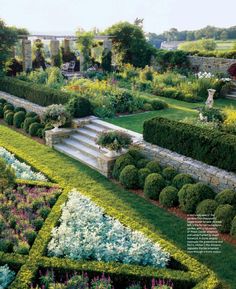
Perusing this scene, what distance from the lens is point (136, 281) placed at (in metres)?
4.92

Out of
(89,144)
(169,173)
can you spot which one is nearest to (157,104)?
(89,144)

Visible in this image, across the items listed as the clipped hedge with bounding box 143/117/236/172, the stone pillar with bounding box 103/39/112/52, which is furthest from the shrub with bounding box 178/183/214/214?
the stone pillar with bounding box 103/39/112/52

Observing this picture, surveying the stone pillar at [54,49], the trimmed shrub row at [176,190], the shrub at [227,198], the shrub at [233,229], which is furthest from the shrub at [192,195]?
the stone pillar at [54,49]

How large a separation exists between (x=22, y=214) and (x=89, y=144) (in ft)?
13.8

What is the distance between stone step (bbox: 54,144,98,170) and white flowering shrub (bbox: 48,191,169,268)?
3.22 metres

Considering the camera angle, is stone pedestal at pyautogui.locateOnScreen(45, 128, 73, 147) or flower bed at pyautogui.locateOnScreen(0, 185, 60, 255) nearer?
flower bed at pyautogui.locateOnScreen(0, 185, 60, 255)

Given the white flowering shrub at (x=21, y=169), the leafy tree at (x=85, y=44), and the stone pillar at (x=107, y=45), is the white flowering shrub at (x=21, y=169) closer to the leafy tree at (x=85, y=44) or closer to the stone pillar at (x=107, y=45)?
the leafy tree at (x=85, y=44)

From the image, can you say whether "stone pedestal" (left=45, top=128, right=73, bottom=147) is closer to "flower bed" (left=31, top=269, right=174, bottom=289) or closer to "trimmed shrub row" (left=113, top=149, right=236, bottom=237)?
"trimmed shrub row" (left=113, top=149, right=236, bottom=237)

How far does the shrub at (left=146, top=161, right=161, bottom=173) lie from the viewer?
848 cm

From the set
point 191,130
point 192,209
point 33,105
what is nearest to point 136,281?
point 192,209

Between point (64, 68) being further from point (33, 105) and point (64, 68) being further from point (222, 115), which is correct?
point (222, 115)

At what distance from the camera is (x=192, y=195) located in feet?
23.8

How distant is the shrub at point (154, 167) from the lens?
848 cm

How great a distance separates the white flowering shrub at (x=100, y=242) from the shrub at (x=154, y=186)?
5.49 ft
